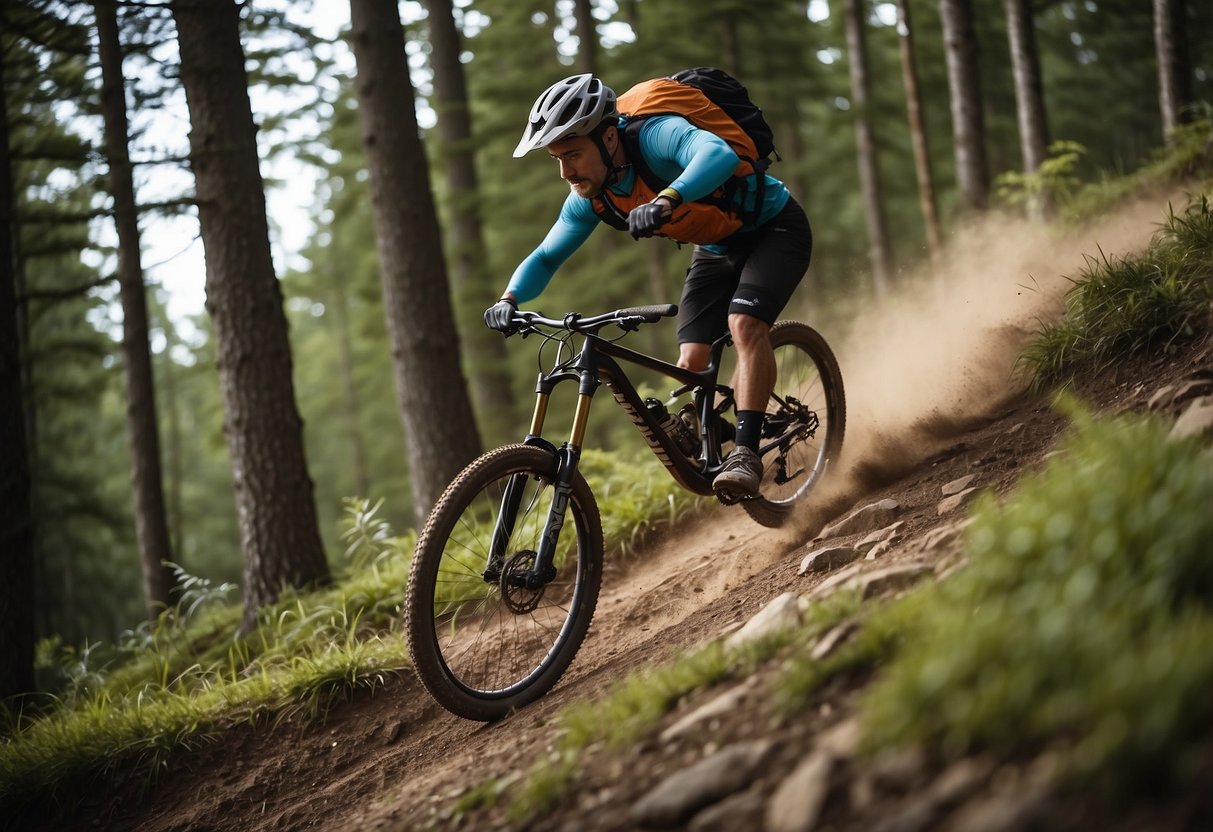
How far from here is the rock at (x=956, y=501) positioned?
4.25 meters

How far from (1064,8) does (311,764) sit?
3425 cm

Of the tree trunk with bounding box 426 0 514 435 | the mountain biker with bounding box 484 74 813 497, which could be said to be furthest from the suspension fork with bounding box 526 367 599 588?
the tree trunk with bounding box 426 0 514 435

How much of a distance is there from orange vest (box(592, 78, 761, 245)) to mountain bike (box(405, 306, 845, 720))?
708mm

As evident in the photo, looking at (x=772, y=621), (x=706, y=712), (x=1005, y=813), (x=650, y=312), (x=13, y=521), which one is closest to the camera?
(x=1005, y=813)

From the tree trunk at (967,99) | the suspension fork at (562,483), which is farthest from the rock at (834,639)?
the tree trunk at (967,99)

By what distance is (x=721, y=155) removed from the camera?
4219 mm

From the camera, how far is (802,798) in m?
2.13

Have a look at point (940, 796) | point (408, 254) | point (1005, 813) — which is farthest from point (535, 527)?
point (408, 254)

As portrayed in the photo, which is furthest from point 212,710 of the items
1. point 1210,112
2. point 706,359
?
point 1210,112

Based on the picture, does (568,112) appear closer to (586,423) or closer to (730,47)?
(586,423)

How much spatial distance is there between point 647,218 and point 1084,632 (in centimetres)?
252

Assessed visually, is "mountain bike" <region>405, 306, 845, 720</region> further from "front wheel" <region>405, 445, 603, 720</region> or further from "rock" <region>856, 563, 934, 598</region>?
"rock" <region>856, 563, 934, 598</region>

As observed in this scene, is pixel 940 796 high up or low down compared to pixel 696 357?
down

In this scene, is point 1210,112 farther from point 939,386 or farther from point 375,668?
point 375,668
